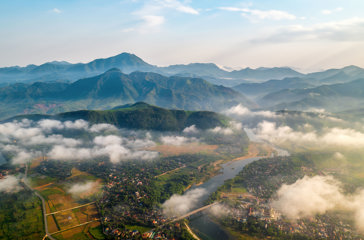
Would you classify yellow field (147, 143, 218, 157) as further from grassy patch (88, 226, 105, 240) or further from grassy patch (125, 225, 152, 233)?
grassy patch (88, 226, 105, 240)

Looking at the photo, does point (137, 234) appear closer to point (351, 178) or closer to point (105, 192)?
point (105, 192)

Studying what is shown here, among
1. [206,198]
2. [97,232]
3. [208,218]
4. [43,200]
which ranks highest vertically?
[43,200]

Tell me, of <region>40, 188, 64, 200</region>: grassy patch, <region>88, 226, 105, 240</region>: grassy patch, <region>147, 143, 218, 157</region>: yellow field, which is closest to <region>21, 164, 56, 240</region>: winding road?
<region>40, 188, 64, 200</region>: grassy patch

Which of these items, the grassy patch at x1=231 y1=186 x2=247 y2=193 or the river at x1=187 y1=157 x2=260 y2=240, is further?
the grassy patch at x1=231 y1=186 x2=247 y2=193

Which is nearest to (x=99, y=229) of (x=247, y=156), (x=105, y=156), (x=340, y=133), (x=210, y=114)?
(x=105, y=156)

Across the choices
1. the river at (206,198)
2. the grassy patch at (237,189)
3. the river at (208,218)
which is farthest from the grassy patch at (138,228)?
the grassy patch at (237,189)

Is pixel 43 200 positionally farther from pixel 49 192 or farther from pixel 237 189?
pixel 237 189

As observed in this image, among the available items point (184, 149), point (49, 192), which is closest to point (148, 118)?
point (184, 149)

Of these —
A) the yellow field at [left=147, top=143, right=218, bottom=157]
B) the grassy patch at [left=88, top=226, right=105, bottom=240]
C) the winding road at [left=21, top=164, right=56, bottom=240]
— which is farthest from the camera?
the yellow field at [left=147, top=143, right=218, bottom=157]
